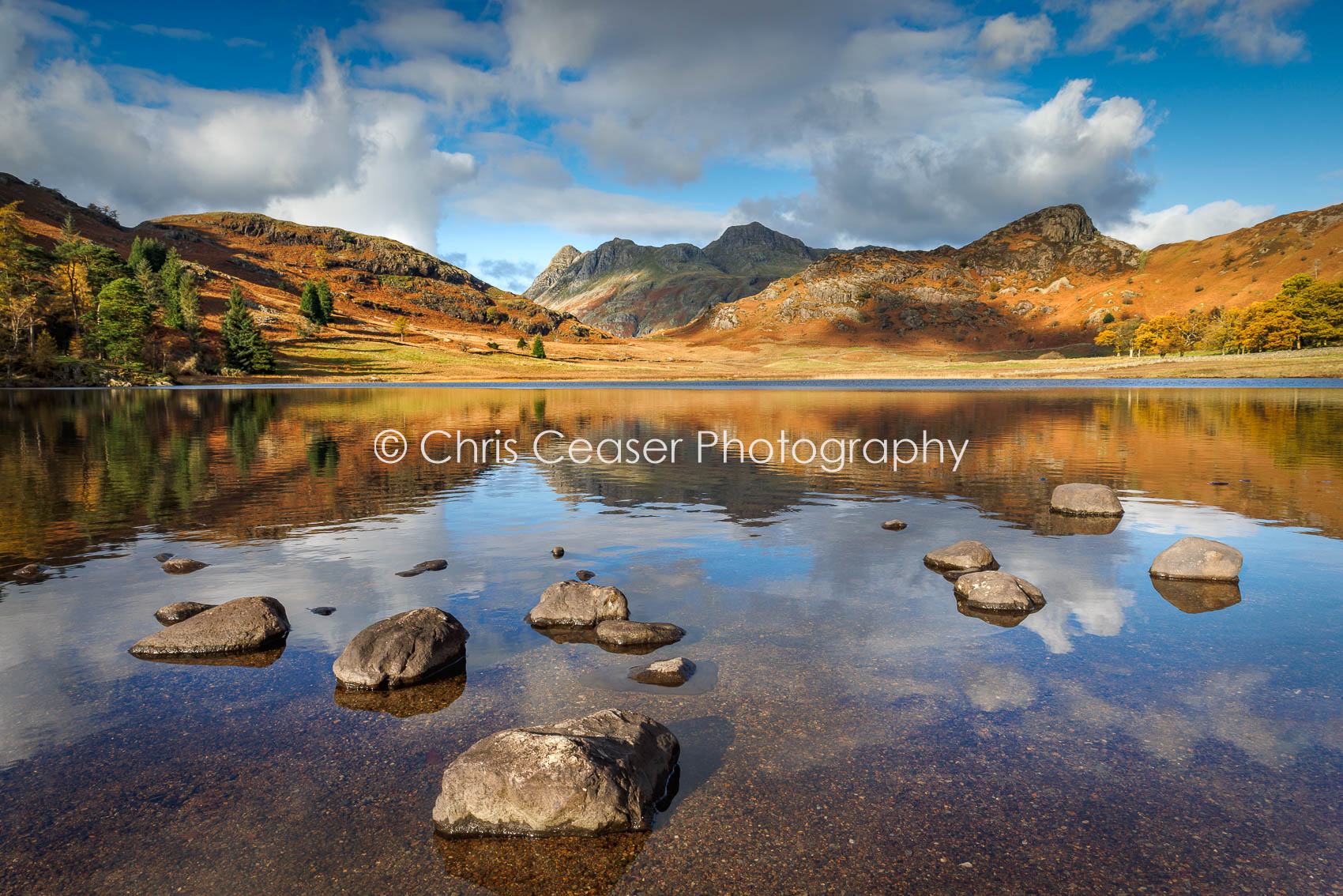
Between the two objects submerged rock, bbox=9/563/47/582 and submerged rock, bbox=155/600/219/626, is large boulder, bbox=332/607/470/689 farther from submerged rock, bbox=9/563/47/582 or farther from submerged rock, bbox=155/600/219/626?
submerged rock, bbox=9/563/47/582

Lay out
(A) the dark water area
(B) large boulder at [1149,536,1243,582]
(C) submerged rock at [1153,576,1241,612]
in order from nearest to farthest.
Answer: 1. (A) the dark water area
2. (C) submerged rock at [1153,576,1241,612]
3. (B) large boulder at [1149,536,1243,582]

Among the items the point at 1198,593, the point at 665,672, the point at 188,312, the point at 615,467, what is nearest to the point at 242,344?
the point at 188,312

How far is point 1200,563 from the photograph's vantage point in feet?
50.0

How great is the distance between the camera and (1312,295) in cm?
13950

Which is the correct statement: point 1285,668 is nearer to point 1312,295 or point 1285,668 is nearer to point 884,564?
point 884,564

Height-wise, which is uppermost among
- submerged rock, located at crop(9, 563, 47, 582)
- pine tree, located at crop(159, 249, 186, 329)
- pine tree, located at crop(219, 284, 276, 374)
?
pine tree, located at crop(159, 249, 186, 329)

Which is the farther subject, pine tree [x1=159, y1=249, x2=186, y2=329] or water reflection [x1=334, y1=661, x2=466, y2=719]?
pine tree [x1=159, y1=249, x2=186, y2=329]

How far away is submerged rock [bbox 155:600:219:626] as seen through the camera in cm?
1280

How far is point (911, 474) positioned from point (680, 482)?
420 inches

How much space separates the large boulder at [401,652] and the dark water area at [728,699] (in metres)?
0.37

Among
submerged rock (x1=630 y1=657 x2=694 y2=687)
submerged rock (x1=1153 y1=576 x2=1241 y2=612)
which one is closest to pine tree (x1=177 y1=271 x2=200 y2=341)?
submerged rock (x1=630 y1=657 x2=694 y2=687)

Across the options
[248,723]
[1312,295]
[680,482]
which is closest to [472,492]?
[680,482]

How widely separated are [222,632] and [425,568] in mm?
4848

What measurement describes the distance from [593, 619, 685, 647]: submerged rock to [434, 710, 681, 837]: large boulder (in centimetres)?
428
